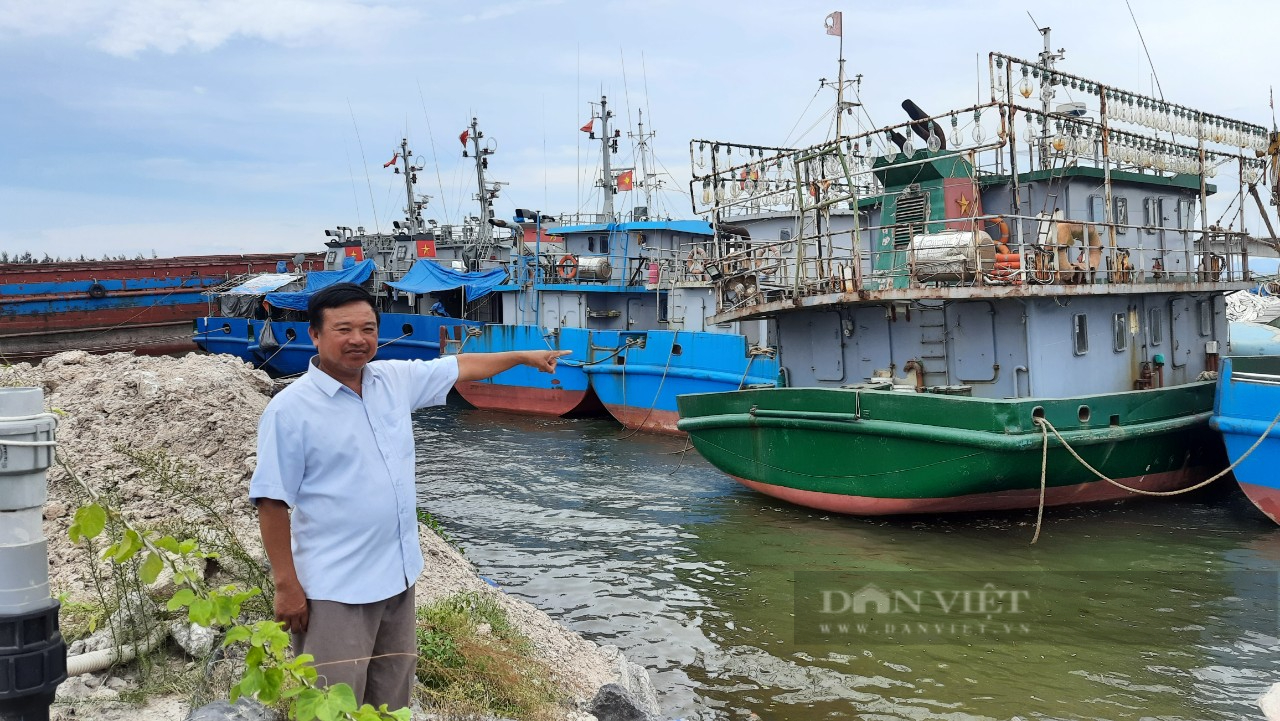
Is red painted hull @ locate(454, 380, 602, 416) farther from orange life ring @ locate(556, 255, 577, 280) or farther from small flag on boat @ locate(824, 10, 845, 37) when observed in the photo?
small flag on boat @ locate(824, 10, 845, 37)

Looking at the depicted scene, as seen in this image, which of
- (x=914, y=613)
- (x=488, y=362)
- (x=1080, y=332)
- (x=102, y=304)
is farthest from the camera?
(x=102, y=304)

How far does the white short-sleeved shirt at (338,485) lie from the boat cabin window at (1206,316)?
1433 centimetres

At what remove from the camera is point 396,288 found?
27953mm

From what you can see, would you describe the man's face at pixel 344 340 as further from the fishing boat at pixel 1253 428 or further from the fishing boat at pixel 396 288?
the fishing boat at pixel 396 288

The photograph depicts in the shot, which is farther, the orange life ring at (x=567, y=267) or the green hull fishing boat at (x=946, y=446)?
the orange life ring at (x=567, y=267)

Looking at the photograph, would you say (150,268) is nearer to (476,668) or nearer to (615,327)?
(615,327)

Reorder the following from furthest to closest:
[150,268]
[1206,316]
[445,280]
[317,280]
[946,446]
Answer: [150,268] < [317,280] < [445,280] < [1206,316] < [946,446]

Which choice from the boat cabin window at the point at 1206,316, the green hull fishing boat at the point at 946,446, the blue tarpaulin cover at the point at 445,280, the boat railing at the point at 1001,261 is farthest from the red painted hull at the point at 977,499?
the blue tarpaulin cover at the point at 445,280

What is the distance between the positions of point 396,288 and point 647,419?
36.8 ft

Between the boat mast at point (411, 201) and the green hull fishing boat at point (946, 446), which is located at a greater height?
the boat mast at point (411, 201)

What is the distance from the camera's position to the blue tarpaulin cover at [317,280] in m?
28.9

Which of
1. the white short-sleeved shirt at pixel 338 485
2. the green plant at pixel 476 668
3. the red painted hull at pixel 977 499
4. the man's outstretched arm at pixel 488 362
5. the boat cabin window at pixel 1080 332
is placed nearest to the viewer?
the white short-sleeved shirt at pixel 338 485

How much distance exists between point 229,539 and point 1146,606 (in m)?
7.51

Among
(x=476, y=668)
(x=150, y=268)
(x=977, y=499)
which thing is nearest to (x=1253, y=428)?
(x=977, y=499)
